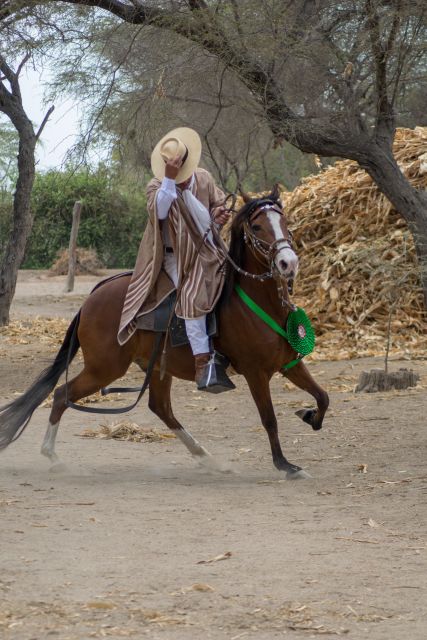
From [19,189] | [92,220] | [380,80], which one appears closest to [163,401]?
[380,80]

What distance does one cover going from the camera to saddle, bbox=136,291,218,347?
25.0ft

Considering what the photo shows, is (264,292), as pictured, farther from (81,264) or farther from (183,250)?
(81,264)

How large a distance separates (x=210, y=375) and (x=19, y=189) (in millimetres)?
10830

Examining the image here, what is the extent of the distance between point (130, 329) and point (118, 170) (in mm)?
5743

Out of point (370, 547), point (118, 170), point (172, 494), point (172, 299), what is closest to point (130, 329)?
point (172, 299)

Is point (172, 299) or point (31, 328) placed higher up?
point (172, 299)

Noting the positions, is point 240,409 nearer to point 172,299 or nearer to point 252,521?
point 172,299

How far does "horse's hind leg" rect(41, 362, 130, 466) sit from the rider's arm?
4.03ft

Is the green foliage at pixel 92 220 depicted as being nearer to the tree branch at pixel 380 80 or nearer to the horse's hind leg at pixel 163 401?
the tree branch at pixel 380 80

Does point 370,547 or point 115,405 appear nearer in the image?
point 370,547

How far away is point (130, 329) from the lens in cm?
785

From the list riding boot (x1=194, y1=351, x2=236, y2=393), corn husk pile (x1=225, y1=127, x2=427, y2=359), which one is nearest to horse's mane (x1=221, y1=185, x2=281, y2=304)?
riding boot (x1=194, y1=351, x2=236, y2=393)

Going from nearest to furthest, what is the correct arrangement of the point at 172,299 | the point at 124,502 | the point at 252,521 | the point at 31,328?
the point at 252,521, the point at 124,502, the point at 172,299, the point at 31,328

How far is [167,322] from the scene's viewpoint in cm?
773
